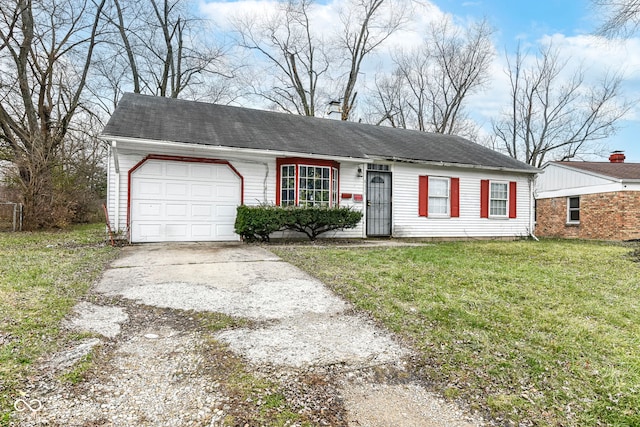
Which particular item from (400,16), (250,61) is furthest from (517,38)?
(250,61)

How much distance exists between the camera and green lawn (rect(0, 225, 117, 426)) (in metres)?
2.27

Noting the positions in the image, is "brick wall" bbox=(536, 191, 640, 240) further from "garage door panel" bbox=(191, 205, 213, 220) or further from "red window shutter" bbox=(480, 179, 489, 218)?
"garage door panel" bbox=(191, 205, 213, 220)

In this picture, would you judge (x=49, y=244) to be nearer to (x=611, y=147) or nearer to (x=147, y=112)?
(x=147, y=112)

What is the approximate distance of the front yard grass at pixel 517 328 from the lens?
2186 mm

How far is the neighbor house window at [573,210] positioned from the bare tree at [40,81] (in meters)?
20.1

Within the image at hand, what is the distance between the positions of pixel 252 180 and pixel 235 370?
7.48 meters

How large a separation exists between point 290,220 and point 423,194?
184 inches

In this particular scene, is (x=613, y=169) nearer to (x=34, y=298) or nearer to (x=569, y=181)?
(x=569, y=181)

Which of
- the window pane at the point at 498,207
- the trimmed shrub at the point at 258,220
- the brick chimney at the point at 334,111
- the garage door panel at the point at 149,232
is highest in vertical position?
the brick chimney at the point at 334,111

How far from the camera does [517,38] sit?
24.2 meters

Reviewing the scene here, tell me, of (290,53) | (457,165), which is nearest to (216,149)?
(457,165)

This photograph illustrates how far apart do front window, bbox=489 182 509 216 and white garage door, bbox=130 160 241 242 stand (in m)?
8.47

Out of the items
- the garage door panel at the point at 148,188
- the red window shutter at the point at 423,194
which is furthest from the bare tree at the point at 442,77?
the garage door panel at the point at 148,188

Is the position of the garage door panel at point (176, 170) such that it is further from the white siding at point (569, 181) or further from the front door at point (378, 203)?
the white siding at point (569, 181)
